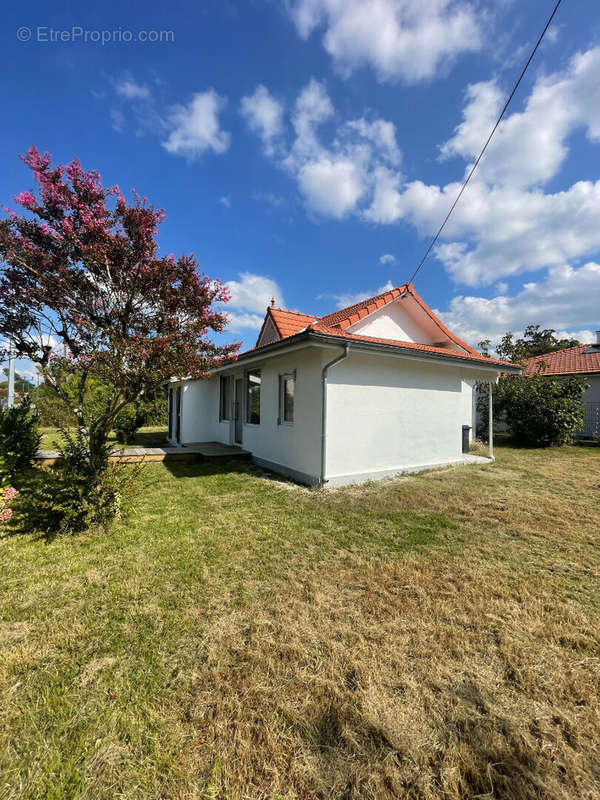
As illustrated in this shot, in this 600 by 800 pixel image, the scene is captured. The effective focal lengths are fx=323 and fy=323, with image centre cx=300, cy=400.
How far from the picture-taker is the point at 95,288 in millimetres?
5332

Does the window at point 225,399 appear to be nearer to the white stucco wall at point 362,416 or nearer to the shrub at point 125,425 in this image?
the white stucco wall at point 362,416

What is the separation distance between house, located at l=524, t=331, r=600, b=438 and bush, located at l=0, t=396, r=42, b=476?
2140 cm

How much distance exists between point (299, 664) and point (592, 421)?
20.1 metres

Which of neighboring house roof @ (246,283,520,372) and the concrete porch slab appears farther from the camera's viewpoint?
the concrete porch slab

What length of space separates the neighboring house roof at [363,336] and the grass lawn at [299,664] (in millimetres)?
4134

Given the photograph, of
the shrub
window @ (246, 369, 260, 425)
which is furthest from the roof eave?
the shrub

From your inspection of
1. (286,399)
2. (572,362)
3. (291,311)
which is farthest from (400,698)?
(572,362)

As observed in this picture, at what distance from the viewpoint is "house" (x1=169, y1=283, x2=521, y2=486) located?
727 centimetres

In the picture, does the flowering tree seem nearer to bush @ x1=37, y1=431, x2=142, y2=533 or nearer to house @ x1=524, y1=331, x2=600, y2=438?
bush @ x1=37, y1=431, x2=142, y2=533

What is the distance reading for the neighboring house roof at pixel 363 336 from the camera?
730cm

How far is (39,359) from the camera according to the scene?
579 cm

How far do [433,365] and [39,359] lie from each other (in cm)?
911

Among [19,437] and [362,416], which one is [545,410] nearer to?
[362,416]

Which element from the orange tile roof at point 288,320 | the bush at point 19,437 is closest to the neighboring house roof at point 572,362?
the orange tile roof at point 288,320
